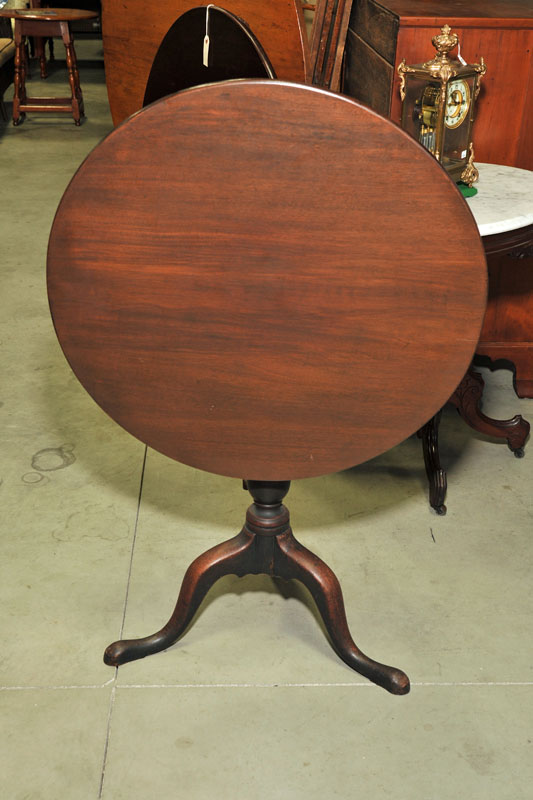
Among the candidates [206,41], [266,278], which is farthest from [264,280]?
[206,41]

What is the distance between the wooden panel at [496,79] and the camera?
219 cm

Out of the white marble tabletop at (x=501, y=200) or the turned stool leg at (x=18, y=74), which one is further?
the turned stool leg at (x=18, y=74)

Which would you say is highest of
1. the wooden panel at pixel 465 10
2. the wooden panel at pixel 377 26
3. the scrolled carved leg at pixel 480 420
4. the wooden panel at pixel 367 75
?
the wooden panel at pixel 465 10

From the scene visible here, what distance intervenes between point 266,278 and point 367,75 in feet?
5.10

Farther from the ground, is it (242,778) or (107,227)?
(107,227)

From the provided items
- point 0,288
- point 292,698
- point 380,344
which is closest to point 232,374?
point 380,344

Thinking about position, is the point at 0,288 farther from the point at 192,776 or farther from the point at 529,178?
the point at 192,776

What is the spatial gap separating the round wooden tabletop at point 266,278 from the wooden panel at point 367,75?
103 cm

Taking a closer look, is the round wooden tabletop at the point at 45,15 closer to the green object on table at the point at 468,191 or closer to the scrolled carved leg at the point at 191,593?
the green object on table at the point at 468,191

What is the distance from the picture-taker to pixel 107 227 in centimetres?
124

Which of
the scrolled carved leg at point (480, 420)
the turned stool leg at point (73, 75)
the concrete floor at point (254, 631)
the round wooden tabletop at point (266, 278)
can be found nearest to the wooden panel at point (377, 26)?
the scrolled carved leg at point (480, 420)

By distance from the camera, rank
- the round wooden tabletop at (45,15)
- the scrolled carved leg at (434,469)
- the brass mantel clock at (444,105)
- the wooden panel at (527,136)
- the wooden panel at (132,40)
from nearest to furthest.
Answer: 1. the brass mantel clock at (444,105)
2. the scrolled carved leg at (434,469)
3. the wooden panel at (527,136)
4. the wooden panel at (132,40)
5. the round wooden tabletop at (45,15)

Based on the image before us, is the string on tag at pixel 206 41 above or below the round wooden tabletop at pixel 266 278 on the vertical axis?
above

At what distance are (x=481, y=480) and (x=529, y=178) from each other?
0.76 metres
